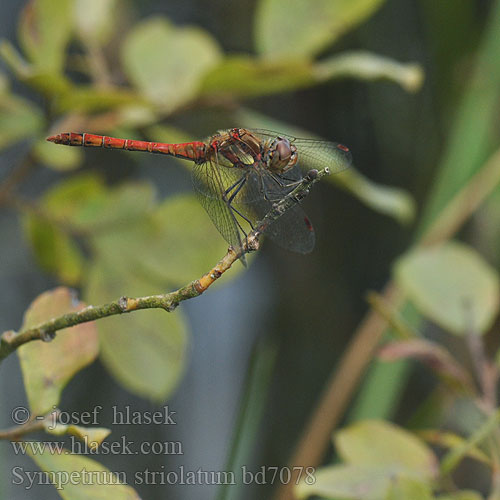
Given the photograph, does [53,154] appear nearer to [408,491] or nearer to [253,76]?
[253,76]

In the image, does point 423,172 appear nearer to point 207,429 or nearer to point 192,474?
point 207,429

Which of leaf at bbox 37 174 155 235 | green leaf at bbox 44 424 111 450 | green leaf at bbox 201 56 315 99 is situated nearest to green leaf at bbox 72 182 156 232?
leaf at bbox 37 174 155 235

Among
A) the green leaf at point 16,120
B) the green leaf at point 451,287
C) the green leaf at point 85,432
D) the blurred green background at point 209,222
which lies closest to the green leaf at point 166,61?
the blurred green background at point 209,222

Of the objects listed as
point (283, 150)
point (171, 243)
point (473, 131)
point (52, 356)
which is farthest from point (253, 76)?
point (473, 131)

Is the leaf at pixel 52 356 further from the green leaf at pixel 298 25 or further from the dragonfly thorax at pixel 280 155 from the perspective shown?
the green leaf at pixel 298 25

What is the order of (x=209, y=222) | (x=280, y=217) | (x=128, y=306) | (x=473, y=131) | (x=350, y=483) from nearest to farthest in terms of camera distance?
(x=128, y=306) → (x=350, y=483) → (x=280, y=217) → (x=209, y=222) → (x=473, y=131)

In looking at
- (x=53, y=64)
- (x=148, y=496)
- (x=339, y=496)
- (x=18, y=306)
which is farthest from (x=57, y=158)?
(x=148, y=496)
